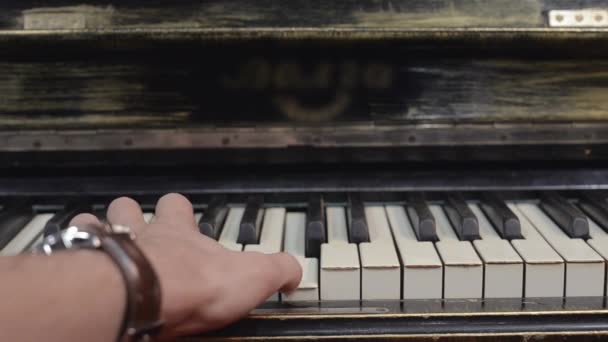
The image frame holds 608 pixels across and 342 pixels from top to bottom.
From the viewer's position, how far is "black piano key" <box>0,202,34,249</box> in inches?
40.1

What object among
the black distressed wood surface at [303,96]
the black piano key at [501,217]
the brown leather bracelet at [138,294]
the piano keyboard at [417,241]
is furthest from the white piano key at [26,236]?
the black piano key at [501,217]

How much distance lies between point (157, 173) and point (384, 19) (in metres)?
0.55

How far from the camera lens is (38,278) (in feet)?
1.96

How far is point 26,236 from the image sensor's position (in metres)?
1.02

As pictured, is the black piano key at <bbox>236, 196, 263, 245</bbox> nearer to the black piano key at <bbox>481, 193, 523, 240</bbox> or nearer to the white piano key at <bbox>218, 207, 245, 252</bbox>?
the white piano key at <bbox>218, 207, 245, 252</bbox>

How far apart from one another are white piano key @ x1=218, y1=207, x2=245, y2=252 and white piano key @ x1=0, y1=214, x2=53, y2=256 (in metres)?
0.33

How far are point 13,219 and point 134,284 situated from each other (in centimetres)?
58

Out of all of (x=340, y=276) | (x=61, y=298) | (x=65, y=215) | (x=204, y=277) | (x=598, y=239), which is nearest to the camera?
(x=61, y=298)

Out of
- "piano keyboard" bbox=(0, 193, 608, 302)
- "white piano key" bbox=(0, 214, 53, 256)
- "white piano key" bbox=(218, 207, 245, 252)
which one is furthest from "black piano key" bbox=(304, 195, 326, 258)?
"white piano key" bbox=(0, 214, 53, 256)

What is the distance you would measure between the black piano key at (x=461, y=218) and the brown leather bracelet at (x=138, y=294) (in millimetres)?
530

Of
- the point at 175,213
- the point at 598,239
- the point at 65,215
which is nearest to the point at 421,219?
the point at 598,239

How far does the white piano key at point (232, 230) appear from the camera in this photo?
954mm

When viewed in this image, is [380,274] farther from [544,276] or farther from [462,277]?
[544,276]

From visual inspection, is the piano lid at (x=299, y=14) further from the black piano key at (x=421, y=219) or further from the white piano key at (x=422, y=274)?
the white piano key at (x=422, y=274)
